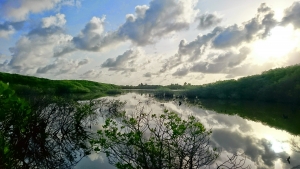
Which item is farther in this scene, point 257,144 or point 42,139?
point 257,144

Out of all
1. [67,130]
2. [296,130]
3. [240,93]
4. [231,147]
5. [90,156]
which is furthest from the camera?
[240,93]

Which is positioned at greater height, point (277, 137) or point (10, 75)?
point (10, 75)

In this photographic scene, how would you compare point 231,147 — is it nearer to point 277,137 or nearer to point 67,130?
point 277,137

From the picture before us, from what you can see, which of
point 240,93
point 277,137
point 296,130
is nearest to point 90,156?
point 277,137

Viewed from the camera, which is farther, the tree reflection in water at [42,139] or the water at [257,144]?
the water at [257,144]

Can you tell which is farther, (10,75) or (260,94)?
(10,75)

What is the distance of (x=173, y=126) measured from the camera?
29.4 ft

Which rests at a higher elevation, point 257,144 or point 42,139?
point 42,139

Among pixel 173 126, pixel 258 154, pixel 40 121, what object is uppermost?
pixel 173 126

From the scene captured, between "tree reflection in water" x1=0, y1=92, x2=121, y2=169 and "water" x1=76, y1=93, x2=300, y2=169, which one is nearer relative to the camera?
"tree reflection in water" x1=0, y1=92, x2=121, y2=169

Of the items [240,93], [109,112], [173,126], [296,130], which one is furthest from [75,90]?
[173,126]

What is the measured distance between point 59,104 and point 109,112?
1272 cm

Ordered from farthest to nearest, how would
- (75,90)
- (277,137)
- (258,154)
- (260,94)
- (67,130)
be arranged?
(75,90) → (260,94) → (277,137) → (67,130) → (258,154)

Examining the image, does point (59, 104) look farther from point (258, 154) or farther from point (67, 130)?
point (258, 154)
